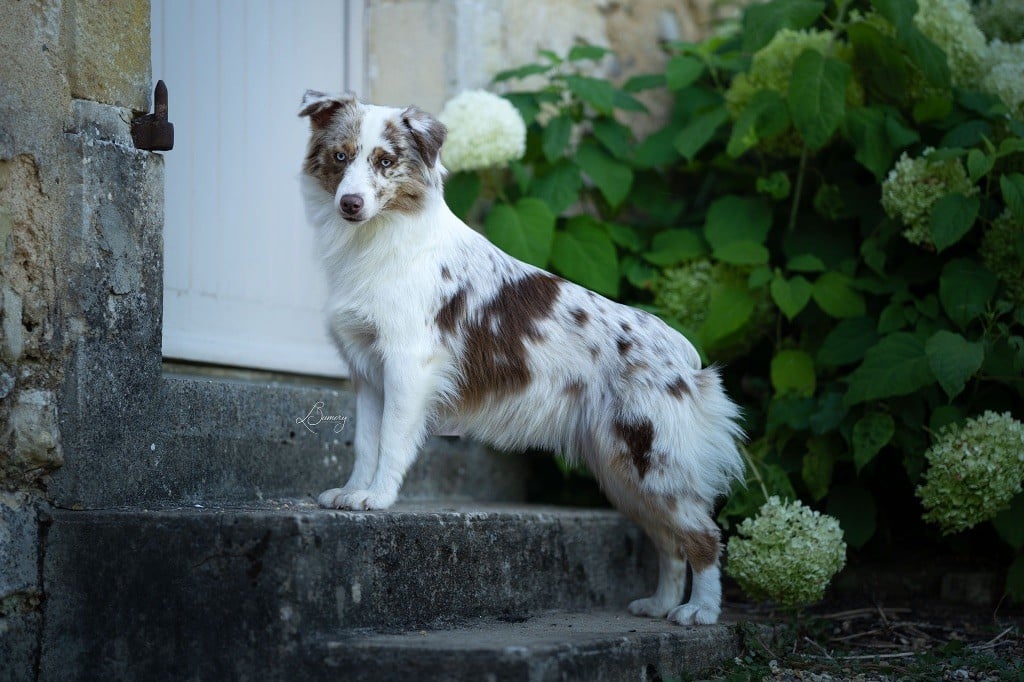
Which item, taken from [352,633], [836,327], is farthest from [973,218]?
[352,633]

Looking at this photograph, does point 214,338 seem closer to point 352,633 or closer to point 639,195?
point 352,633

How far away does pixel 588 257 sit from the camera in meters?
4.95

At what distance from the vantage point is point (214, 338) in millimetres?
4223

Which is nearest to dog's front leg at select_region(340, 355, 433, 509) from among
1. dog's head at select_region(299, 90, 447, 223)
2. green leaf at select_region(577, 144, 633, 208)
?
dog's head at select_region(299, 90, 447, 223)

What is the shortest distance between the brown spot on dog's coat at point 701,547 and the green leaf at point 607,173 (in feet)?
6.42

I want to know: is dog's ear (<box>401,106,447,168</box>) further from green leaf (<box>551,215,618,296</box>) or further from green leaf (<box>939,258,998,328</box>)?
green leaf (<box>939,258,998,328</box>)

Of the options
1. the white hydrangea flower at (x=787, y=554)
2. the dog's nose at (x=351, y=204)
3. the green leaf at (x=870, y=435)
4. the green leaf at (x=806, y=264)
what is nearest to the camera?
the dog's nose at (x=351, y=204)

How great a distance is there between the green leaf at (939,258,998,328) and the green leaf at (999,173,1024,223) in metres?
0.31

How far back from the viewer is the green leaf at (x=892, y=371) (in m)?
4.04

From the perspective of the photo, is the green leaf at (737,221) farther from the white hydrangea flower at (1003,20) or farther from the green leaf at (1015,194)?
the white hydrangea flower at (1003,20)

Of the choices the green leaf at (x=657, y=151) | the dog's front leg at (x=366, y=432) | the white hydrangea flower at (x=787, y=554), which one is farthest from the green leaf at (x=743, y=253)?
the dog's front leg at (x=366, y=432)

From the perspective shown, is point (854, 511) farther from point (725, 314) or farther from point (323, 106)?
point (323, 106)

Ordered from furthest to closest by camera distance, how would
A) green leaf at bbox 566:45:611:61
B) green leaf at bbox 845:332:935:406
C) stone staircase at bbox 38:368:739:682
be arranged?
1. green leaf at bbox 566:45:611:61
2. green leaf at bbox 845:332:935:406
3. stone staircase at bbox 38:368:739:682

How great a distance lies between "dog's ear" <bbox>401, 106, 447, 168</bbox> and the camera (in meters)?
3.37
